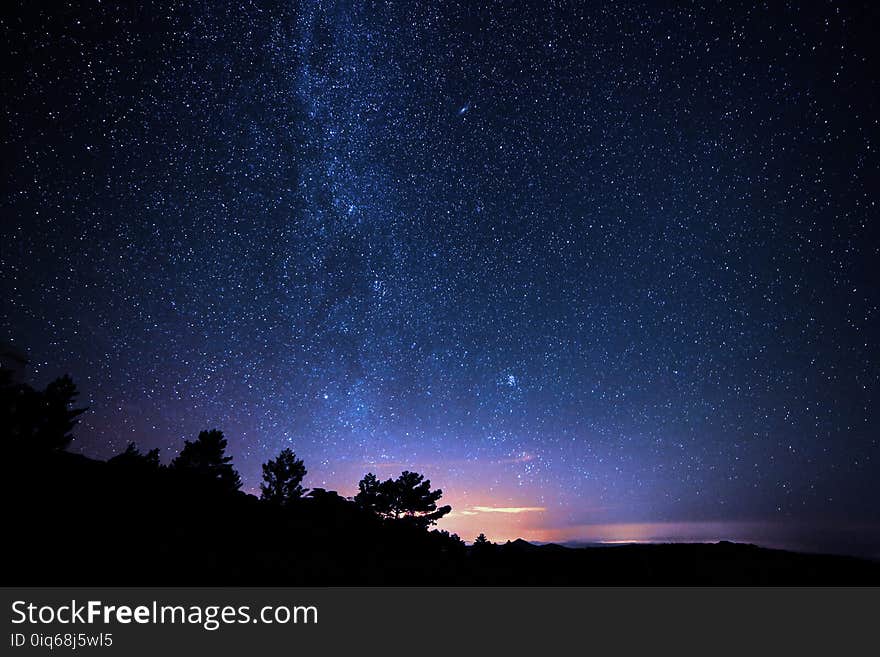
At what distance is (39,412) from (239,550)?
69.1 feet

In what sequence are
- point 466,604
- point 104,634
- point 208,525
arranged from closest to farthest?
1. point 104,634
2. point 466,604
3. point 208,525

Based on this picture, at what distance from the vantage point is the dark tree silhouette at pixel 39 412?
64.4 ft

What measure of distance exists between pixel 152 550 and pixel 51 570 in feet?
5.33

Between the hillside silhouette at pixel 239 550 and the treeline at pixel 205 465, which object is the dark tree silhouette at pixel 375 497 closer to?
the treeline at pixel 205 465

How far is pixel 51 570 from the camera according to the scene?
5.75 metres

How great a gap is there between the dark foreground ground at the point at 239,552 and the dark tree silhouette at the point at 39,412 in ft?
27.0

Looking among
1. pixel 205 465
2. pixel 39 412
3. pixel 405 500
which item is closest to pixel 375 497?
pixel 405 500

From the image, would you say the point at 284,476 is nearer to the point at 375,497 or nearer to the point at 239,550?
the point at 375,497

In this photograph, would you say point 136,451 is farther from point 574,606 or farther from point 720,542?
point 720,542

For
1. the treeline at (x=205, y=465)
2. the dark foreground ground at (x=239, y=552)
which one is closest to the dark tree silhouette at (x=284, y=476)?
the treeline at (x=205, y=465)

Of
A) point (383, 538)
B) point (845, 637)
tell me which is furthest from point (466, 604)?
point (383, 538)

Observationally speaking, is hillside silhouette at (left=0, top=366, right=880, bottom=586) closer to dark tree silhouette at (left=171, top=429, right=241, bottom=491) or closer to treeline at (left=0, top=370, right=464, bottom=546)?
treeline at (left=0, top=370, right=464, bottom=546)

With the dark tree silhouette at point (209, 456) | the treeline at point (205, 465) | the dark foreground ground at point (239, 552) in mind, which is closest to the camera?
the dark foreground ground at point (239, 552)

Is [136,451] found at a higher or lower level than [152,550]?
higher
